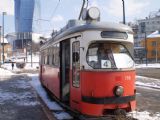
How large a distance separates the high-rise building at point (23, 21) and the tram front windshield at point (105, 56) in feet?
197

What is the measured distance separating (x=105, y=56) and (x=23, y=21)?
85.8m

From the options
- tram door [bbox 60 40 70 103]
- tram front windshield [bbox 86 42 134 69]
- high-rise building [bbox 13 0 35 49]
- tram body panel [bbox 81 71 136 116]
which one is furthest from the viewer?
high-rise building [bbox 13 0 35 49]

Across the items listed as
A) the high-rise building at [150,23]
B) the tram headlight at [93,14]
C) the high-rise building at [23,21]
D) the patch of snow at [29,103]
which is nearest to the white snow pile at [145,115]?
the tram headlight at [93,14]

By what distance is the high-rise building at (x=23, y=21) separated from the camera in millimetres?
74863

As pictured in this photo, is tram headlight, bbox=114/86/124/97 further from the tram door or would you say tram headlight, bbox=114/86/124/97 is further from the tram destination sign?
the tram door

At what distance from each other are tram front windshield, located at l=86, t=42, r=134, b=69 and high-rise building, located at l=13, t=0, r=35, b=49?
60.1m

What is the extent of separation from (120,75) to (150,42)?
91079mm

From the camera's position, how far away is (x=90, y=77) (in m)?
9.61

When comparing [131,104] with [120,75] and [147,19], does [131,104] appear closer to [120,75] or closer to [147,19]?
[120,75]

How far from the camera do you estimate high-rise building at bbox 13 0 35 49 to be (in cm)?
7486

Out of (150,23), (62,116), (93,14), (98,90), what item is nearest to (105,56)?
(98,90)

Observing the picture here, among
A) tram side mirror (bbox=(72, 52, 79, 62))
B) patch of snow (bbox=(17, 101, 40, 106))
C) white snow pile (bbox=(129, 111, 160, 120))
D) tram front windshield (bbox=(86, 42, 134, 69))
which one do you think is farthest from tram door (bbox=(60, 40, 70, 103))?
patch of snow (bbox=(17, 101, 40, 106))

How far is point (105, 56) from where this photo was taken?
9.79 metres

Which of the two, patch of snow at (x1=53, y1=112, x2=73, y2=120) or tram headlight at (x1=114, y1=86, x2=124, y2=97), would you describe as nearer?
tram headlight at (x1=114, y1=86, x2=124, y2=97)
